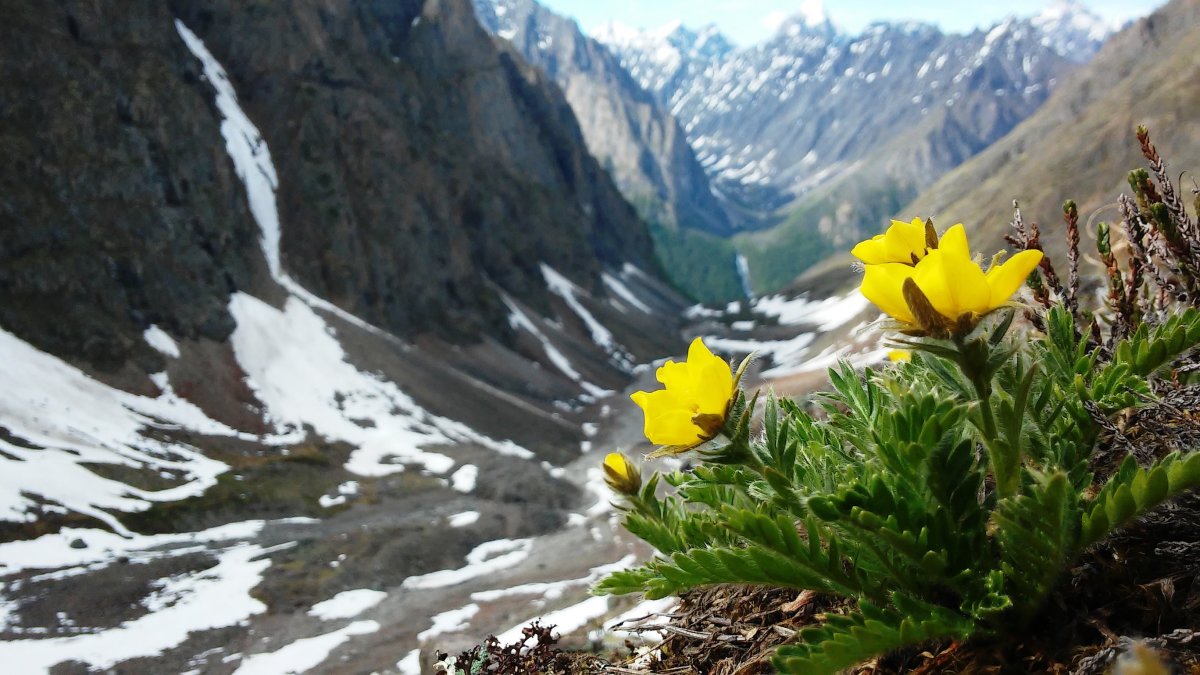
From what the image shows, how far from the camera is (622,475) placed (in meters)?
3.36

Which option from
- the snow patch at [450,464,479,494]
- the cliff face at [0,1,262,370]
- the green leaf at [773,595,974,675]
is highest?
the cliff face at [0,1,262,370]

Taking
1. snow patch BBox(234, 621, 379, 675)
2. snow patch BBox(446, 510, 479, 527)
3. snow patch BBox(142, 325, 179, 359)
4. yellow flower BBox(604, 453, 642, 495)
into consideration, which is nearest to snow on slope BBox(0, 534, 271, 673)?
snow patch BBox(234, 621, 379, 675)

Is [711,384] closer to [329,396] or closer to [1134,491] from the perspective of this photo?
[1134,491]

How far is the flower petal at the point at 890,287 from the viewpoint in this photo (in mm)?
2109

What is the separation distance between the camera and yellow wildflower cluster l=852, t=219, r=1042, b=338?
2002 mm

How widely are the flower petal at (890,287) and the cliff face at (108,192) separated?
48754mm

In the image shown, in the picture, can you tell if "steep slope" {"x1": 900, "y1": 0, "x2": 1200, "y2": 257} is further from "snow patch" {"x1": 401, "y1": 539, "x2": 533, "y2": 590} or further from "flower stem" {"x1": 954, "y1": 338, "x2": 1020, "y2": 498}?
"flower stem" {"x1": 954, "y1": 338, "x2": 1020, "y2": 498}

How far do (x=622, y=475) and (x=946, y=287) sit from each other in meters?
1.73

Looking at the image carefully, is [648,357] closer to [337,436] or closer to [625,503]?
[337,436]

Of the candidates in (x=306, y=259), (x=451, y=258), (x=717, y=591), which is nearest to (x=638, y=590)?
(x=717, y=591)

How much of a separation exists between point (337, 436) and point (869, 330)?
49176 millimetres

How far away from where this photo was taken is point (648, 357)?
364 feet

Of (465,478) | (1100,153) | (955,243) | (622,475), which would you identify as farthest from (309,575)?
(1100,153)

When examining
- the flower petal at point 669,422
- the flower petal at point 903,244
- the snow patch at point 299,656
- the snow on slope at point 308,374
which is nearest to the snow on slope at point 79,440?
the snow on slope at point 308,374
